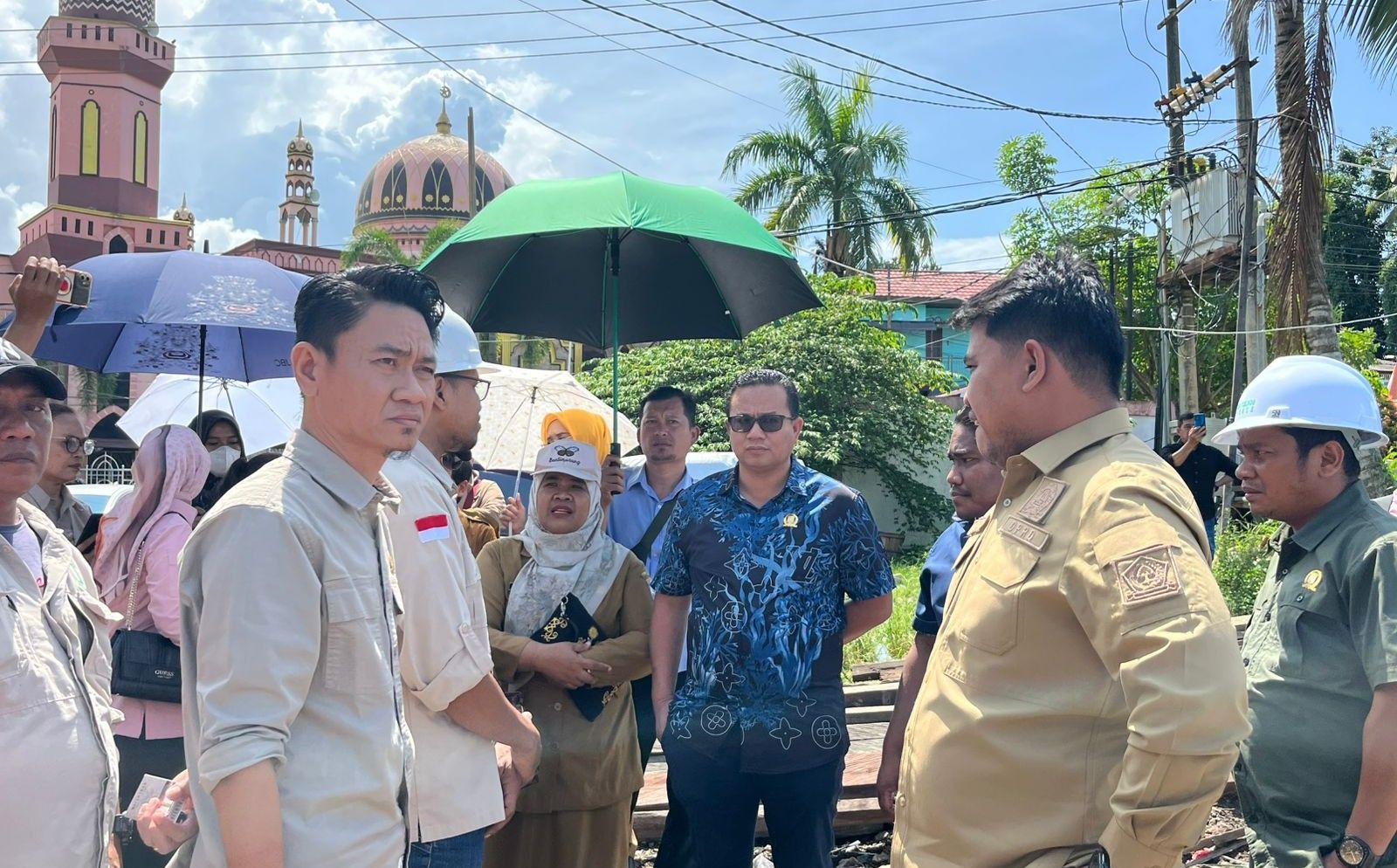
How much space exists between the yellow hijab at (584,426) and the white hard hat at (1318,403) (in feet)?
9.66

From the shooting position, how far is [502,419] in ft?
29.9

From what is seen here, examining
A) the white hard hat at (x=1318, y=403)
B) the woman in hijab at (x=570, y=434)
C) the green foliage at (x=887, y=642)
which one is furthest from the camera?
the green foliage at (x=887, y=642)

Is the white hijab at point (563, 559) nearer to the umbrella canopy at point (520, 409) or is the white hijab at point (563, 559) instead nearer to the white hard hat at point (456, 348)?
the white hard hat at point (456, 348)

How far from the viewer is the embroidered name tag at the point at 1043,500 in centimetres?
201

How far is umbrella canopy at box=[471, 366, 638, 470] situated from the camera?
885 cm

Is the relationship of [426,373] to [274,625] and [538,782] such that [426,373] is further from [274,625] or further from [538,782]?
[538,782]

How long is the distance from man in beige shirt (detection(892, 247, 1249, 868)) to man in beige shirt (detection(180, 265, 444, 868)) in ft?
3.39

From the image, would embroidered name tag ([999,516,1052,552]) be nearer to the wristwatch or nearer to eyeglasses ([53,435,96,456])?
the wristwatch

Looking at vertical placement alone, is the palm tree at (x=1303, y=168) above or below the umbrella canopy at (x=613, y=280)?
above

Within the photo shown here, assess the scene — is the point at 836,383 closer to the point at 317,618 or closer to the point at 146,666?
the point at 146,666

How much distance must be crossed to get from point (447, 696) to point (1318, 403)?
2200 millimetres

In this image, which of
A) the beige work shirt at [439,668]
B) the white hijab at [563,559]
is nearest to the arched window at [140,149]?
the white hijab at [563,559]

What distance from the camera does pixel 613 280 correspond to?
489 centimetres

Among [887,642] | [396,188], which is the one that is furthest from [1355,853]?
[396,188]
